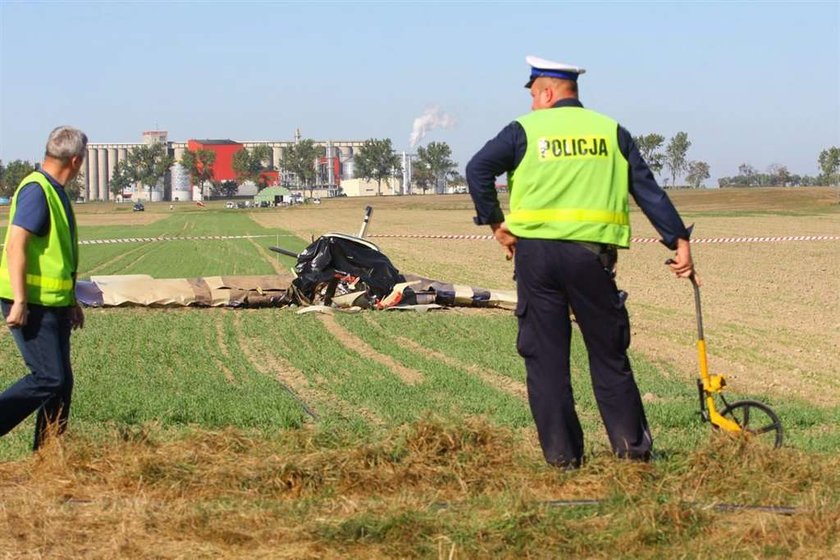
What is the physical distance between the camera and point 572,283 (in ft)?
19.0

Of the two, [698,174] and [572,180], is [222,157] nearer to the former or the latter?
[698,174]

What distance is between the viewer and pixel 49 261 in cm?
627

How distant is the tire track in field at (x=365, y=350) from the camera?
412 inches

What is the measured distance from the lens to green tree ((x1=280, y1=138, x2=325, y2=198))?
18362 centimetres

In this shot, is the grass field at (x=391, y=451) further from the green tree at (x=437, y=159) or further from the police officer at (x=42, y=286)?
the green tree at (x=437, y=159)

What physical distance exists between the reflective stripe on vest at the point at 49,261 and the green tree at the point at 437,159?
169 metres

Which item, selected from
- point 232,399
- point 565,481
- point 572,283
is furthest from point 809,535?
point 232,399

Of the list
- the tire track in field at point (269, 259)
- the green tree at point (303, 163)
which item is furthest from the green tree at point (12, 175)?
the tire track in field at point (269, 259)

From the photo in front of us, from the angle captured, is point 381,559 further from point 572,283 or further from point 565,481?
point 572,283

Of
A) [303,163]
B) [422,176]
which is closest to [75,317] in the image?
[422,176]

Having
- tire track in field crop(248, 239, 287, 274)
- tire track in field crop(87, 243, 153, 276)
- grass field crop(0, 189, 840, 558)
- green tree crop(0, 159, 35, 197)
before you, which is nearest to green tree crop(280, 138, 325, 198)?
green tree crop(0, 159, 35, 197)

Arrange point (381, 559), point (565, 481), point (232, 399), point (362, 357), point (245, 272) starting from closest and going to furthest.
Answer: point (381, 559), point (565, 481), point (232, 399), point (362, 357), point (245, 272)

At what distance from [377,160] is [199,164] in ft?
82.9

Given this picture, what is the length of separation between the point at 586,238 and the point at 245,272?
784 inches
